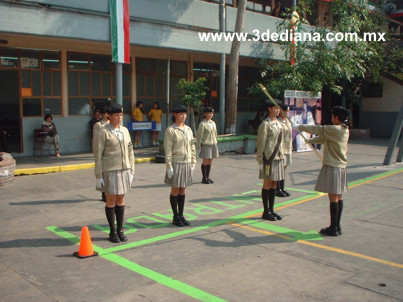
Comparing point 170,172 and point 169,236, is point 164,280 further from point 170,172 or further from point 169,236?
point 170,172

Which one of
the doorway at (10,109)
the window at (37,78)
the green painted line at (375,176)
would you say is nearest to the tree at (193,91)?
the window at (37,78)

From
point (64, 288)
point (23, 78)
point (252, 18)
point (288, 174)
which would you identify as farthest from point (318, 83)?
point (64, 288)

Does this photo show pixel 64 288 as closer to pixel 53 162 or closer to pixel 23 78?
pixel 53 162

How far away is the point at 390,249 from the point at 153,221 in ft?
11.9

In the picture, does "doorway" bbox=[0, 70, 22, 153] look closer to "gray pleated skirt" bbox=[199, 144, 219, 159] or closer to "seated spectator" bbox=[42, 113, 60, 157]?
"seated spectator" bbox=[42, 113, 60, 157]

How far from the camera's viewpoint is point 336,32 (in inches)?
670

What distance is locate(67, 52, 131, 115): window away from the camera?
15.5m

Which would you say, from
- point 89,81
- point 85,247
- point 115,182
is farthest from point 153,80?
point 85,247

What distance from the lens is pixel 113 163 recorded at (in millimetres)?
5953

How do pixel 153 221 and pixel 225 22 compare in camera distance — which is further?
pixel 225 22

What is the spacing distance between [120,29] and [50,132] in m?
4.02

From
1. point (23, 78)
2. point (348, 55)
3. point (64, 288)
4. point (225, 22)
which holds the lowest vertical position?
point (64, 288)

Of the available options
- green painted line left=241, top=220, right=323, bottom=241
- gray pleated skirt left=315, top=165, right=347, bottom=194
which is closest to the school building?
green painted line left=241, top=220, right=323, bottom=241

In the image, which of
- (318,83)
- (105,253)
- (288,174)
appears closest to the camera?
(105,253)
